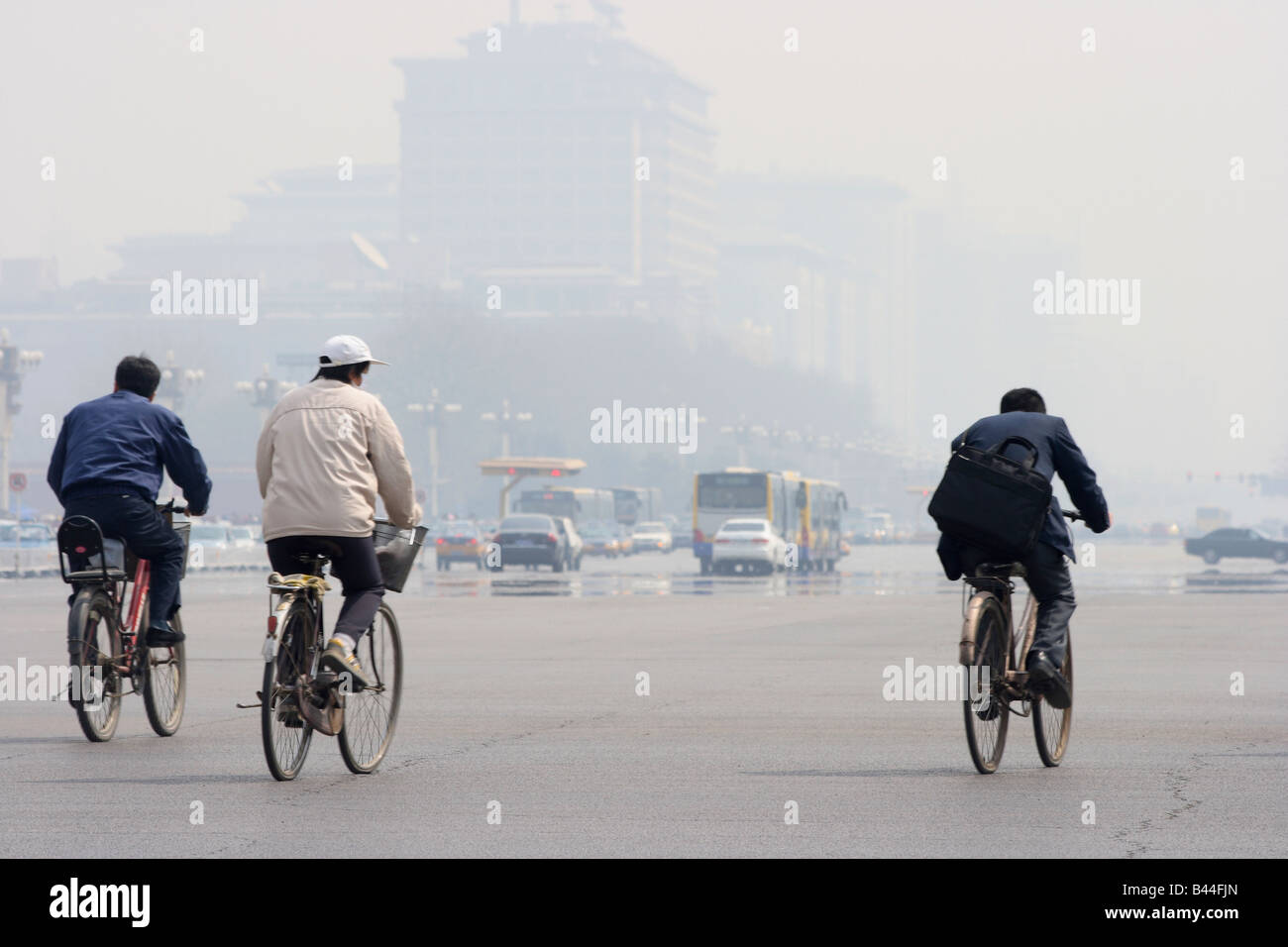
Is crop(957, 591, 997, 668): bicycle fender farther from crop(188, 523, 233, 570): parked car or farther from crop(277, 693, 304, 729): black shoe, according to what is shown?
crop(188, 523, 233, 570): parked car

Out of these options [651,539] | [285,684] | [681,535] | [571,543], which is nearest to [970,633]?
[285,684]

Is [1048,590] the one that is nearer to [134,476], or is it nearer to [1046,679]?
[1046,679]

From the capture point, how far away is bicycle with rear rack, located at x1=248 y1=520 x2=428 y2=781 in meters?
8.77

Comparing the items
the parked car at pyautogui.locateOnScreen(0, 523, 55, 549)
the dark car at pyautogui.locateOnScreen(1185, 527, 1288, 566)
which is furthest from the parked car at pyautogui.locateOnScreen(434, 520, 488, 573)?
the dark car at pyautogui.locateOnScreen(1185, 527, 1288, 566)

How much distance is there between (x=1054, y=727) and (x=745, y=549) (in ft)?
137

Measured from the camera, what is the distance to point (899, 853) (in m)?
7.19

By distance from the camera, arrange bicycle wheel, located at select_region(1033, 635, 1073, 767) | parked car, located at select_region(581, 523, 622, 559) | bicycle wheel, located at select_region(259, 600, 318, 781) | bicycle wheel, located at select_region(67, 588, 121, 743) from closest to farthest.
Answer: bicycle wheel, located at select_region(259, 600, 318, 781) → bicycle wheel, located at select_region(1033, 635, 1073, 767) → bicycle wheel, located at select_region(67, 588, 121, 743) → parked car, located at select_region(581, 523, 622, 559)

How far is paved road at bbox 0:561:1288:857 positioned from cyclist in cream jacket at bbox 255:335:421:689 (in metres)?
0.86

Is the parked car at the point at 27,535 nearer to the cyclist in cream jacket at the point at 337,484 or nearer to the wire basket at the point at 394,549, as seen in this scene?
the wire basket at the point at 394,549

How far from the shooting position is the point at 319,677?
8.83 m

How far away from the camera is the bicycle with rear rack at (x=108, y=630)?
1038 cm

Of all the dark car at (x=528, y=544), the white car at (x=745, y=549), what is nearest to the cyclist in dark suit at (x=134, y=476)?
the white car at (x=745, y=549)

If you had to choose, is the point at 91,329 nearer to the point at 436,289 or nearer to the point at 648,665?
the point at 436,289
